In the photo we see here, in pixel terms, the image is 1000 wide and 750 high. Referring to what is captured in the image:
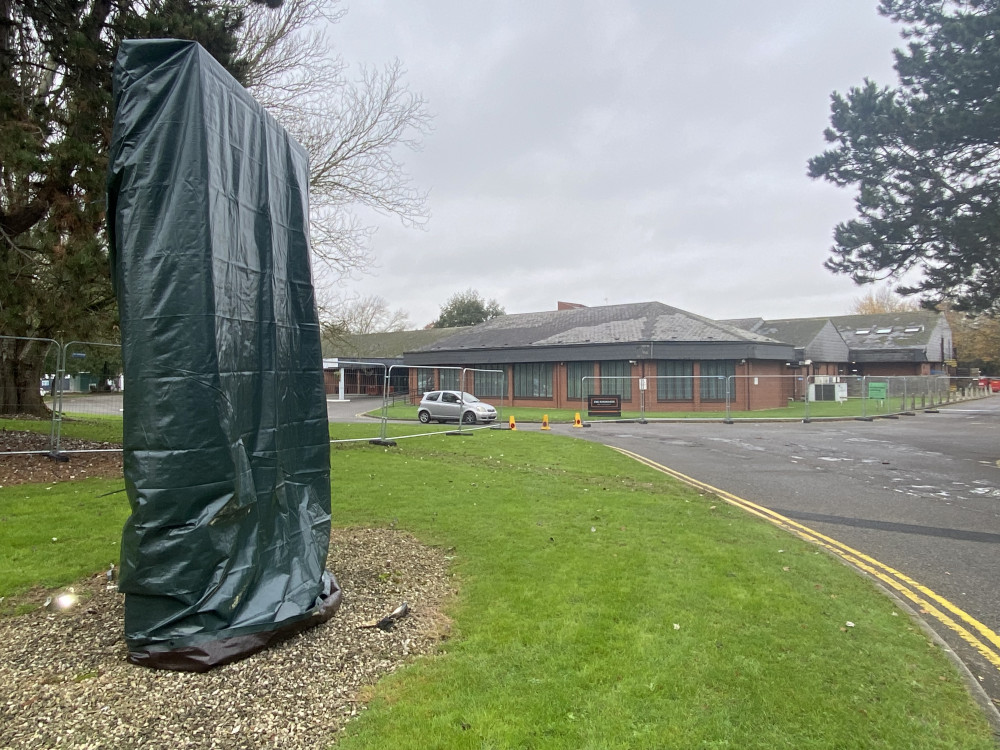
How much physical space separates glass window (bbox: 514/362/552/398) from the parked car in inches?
479

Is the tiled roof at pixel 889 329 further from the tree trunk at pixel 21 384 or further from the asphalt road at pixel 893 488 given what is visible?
the tree trunk at pixel 21 384

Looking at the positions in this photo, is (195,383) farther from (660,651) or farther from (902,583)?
(902,583)

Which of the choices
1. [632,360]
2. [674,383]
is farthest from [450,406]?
[674,383]

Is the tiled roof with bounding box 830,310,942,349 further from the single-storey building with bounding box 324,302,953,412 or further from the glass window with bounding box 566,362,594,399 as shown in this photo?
the glass window with bounding box 566,362,594,399

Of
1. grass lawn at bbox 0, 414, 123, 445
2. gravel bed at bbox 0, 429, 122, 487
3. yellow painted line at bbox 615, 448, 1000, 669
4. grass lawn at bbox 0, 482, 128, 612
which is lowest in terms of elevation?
yellow painted line at bbox 615, 448, 1000, 669

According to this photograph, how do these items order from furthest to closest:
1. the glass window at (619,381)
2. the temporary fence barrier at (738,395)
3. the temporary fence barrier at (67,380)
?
the glass window at (619,381)
the temporary fence barrier at (738,395)
the temporary fence barrier at (67,380)

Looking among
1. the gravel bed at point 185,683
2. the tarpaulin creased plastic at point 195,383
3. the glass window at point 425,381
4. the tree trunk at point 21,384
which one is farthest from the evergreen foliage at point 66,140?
the glass window at point 425,381

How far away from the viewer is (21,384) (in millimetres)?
18203

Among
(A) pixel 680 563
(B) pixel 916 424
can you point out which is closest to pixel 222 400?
(A) pixel 680 563

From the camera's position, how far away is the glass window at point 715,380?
3375 centimetres

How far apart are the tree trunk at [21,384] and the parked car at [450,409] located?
13349 mm

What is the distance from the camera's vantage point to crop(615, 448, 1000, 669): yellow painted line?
14.1 ft

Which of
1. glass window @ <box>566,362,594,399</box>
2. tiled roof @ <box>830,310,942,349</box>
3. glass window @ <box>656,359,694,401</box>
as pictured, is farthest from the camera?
tiled roof @ <box>830,310,942,349</box>

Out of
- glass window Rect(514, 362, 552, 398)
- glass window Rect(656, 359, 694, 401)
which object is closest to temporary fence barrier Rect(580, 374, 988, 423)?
glass window Rect(656, 359, 694, 401)
